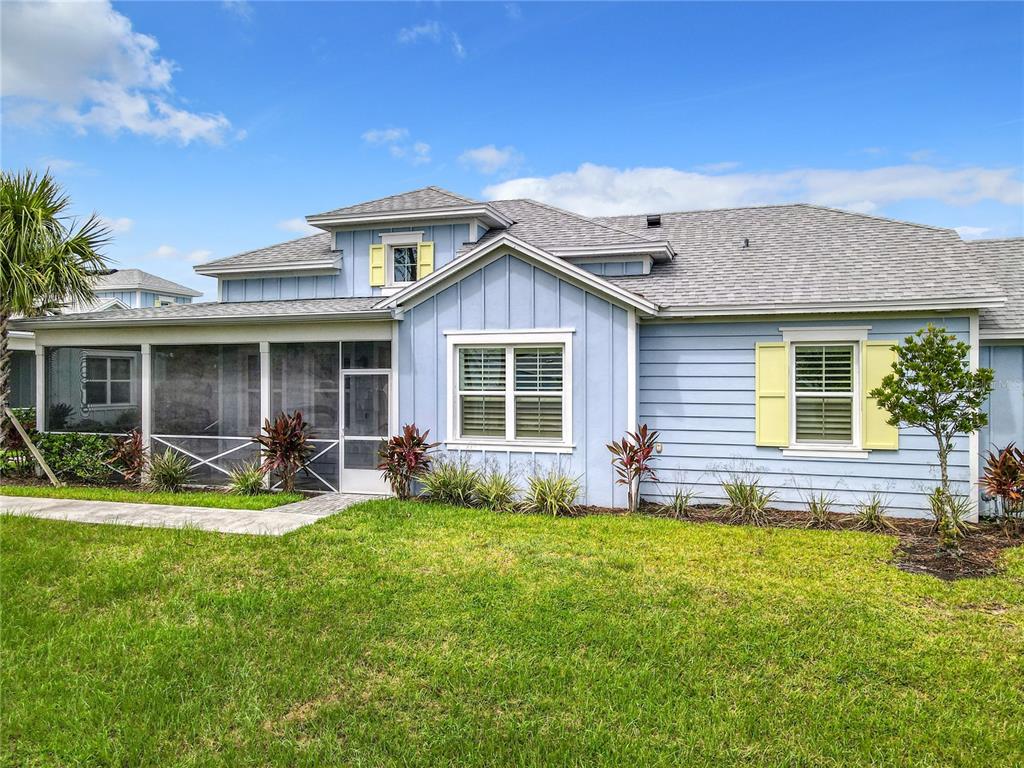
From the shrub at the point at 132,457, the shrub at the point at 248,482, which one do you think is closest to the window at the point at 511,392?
the shrub at the point at 248,482

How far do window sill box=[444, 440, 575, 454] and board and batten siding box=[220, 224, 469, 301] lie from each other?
457 cm

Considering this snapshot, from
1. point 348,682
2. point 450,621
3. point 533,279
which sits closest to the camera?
point 348,682

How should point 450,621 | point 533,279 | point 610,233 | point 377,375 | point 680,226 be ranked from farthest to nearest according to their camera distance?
point 680,226, point 610,233, point 377,375, point 533,279, point 450,621

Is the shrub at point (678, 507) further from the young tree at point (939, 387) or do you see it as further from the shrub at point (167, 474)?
the shrub at point (167, 474)

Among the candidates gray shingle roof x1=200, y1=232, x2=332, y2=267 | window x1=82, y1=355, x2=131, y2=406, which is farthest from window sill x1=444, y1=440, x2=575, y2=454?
window x1=82, y1=355, x2=131, y2=406

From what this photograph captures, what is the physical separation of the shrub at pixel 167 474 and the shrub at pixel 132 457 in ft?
1.18

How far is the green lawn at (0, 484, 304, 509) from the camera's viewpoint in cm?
997

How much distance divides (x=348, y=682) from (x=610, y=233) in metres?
9.89

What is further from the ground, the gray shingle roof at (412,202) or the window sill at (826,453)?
the gray shingle roof at (412,202)

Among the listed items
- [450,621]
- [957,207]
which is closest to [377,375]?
[450,621]

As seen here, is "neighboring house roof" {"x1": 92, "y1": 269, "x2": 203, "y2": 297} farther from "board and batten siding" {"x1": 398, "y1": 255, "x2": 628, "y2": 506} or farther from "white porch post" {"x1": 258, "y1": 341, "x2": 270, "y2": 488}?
"board and batten siding" {"x1": 398, "y1": 255, "x2": 628, "y2": 506}

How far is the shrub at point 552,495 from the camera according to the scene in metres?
9.30

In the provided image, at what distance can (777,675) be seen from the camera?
429cm

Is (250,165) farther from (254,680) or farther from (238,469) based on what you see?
(254,680)
